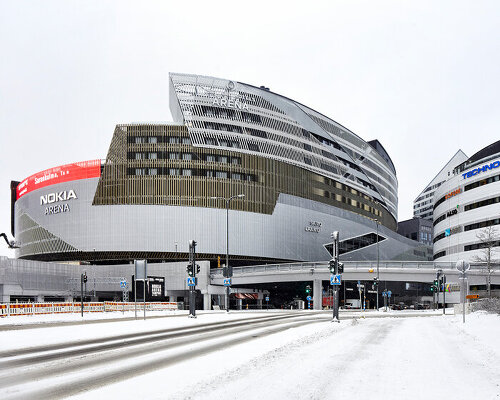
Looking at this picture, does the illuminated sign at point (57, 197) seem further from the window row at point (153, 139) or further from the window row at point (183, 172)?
the window row at point (153, 139)

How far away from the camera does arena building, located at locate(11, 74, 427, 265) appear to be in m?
97.2

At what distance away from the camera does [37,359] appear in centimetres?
1420

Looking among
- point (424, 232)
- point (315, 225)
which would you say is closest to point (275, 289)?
point (315, 225)

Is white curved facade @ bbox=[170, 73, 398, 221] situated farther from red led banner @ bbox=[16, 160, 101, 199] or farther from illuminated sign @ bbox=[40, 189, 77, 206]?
illuminated sign @ bbox=[40, 189, 77, 206]

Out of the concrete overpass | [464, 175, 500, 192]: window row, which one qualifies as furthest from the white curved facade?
the concrete overpass

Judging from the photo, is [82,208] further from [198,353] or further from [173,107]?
[198,353]

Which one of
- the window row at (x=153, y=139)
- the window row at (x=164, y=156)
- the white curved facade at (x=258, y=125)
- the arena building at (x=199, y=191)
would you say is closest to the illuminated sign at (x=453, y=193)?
the arena building at (x=199, y=191)

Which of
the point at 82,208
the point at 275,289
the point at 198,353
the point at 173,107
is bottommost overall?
the point at 275,289

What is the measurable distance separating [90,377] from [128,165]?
88949 millimetres

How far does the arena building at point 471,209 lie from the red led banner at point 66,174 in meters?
67.1

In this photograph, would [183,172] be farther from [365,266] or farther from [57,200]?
[365,266]

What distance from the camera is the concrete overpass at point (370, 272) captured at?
6956cm

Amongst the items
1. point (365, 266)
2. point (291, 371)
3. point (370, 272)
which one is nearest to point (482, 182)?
point (365, 266)

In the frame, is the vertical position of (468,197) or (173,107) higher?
(173,107)
